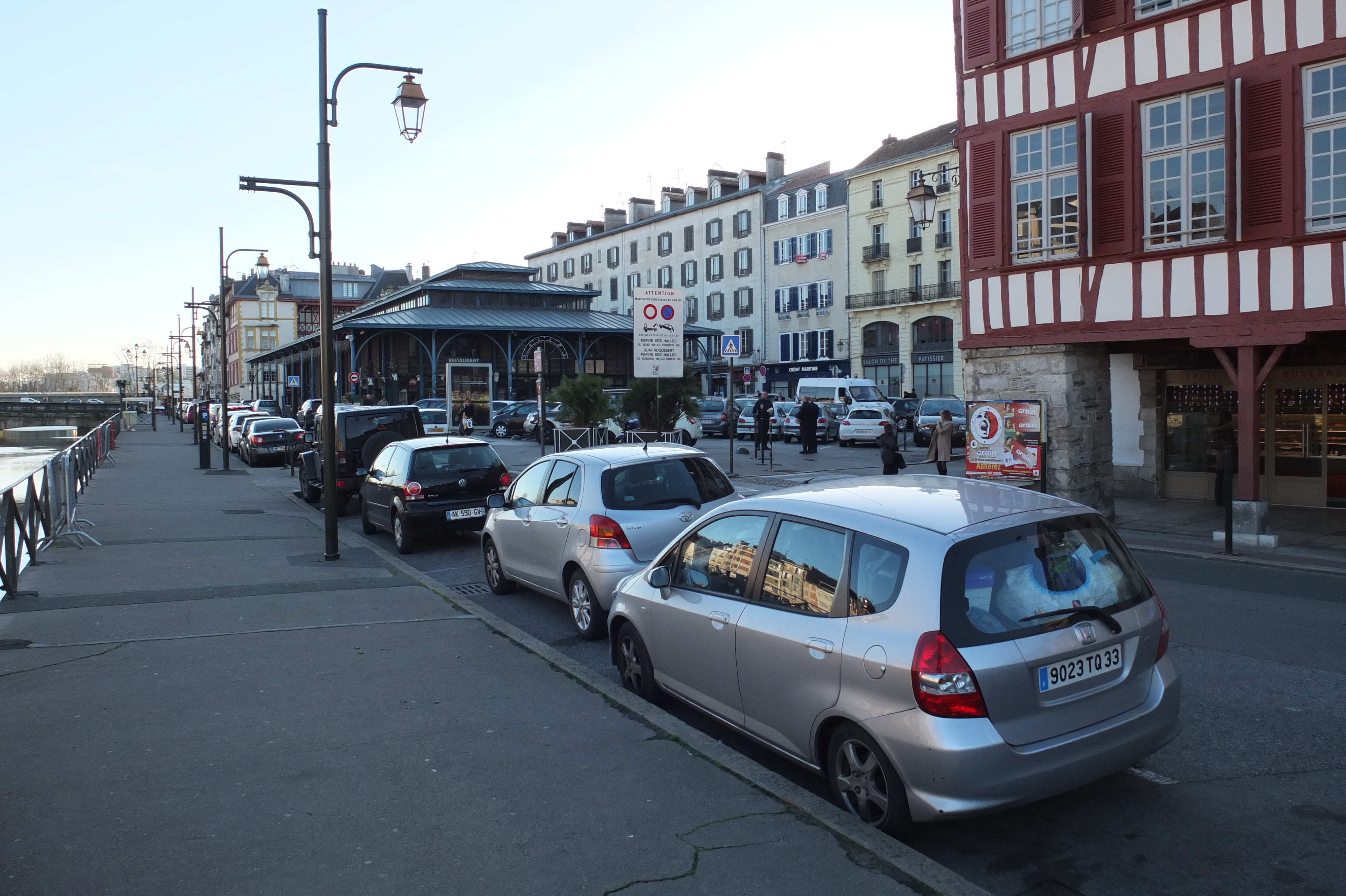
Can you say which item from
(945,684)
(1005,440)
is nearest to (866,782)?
(945,684)

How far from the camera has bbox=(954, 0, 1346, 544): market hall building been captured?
40.9ft

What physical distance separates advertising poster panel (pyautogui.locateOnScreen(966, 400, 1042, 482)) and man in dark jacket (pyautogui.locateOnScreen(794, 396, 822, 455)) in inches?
520

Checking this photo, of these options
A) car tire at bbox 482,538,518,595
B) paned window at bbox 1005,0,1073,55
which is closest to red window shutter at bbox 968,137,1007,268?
paned window at bbox 1005,0,1073,55

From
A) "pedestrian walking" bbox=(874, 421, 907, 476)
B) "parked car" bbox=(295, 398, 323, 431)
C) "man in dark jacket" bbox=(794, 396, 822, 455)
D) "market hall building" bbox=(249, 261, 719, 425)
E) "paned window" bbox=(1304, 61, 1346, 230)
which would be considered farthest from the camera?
"market hall building" bbox=(249, 261, 719, 425)

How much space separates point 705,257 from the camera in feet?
224

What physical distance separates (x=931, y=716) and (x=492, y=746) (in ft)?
Answer: 8.13

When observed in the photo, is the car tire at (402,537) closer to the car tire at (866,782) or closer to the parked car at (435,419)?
the car tire at (866,782)

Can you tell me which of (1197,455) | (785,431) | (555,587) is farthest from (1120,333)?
(785,431)

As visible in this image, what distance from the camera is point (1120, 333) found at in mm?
14141

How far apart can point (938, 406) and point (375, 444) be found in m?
20.6

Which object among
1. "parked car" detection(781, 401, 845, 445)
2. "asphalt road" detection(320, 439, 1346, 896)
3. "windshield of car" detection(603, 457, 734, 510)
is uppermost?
"parked car" detection(781, 401, 845, 445)

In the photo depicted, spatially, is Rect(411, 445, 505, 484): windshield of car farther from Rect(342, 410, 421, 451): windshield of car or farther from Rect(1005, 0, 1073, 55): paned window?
Rect(1005, 0, 1073, 55): paned window

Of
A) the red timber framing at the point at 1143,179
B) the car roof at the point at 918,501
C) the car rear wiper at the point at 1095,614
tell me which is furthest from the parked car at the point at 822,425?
the car rear wiper at the point at 1095,614

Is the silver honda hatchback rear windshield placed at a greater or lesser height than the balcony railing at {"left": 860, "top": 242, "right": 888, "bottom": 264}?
lesser
